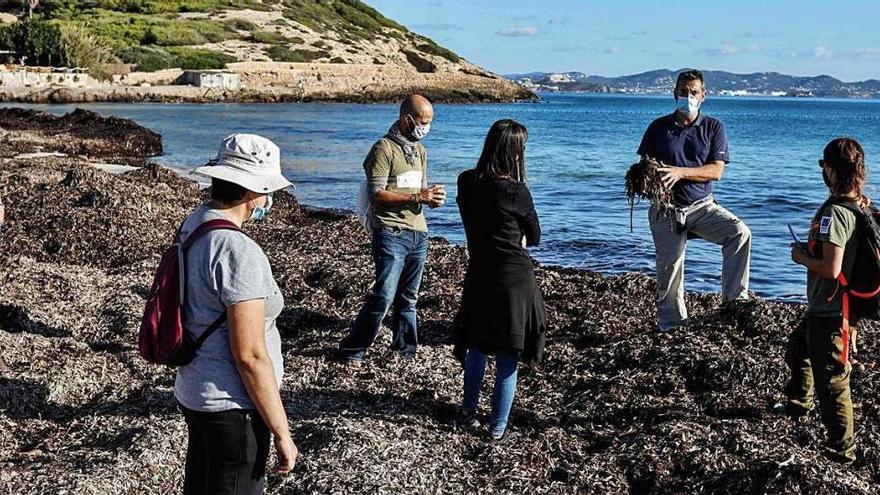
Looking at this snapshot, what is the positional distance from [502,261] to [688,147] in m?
2.90

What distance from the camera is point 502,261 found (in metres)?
5.76

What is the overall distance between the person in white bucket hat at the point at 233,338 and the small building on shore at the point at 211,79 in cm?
7668

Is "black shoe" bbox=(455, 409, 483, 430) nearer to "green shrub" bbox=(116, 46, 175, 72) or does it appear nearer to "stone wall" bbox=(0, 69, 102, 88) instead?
"stone wall" bbox=(0, 69, 102, 88)

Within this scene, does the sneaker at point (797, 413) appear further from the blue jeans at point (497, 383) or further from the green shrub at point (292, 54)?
the green shrub at point (292, 54)

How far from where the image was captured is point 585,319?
9039 millimetres

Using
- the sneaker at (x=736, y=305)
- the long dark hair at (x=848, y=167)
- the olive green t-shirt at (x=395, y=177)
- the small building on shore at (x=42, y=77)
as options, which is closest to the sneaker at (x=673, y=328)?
the sneaker at (x=736, y=305)

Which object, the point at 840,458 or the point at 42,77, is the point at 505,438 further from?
the point at 42,77

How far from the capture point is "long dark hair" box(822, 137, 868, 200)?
210 inches

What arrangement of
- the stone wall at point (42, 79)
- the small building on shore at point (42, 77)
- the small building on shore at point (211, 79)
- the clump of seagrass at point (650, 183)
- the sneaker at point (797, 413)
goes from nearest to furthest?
the sneaker at point (797, 413)
the clump of seagrass at point (650, 183)
the stone wall at point (42, 79)
the small building on shore at point (42, 77)
the small building on shore at point (211, 79)

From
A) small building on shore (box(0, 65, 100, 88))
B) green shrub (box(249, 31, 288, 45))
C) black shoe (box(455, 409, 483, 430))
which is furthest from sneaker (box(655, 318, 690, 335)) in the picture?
green shrub (box(249, 31, 288, 45))

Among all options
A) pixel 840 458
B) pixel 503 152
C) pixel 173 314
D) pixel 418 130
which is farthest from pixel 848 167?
pixel 173 314

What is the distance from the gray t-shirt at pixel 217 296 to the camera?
3383 mm

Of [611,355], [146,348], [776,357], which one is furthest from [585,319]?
[146,348]

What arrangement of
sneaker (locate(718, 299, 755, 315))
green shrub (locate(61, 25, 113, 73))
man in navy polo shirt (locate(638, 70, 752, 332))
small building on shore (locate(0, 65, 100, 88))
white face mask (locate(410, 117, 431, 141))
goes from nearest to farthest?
white face mask (locate(410, 117, 431, 141)) → man in navy polo shirt (locate(638, 70, 752, 332)) → sneaker (locate(718, 299, 755, 315)) → small building on shore (locate(0, 65, 100, 88)) → green shrub (locate(61, 25, 113, 73))
